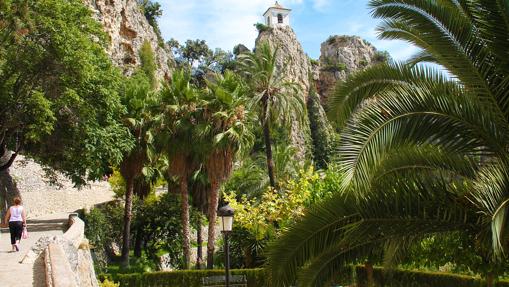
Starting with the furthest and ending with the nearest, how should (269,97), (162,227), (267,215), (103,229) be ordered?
(162,227) < (103,229) < (269,97) < (267,215)

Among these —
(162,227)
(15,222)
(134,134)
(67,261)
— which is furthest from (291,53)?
(67,261)

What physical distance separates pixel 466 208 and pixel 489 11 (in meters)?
2.37

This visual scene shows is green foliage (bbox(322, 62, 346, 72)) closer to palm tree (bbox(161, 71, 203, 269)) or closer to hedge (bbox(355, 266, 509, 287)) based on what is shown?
palm tree (bbox(161, 71, 203, 269))

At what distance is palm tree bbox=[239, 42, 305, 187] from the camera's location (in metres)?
26.5

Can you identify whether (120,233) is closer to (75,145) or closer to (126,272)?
(126,272)

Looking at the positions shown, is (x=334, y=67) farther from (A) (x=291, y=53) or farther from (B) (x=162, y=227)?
(B) (x=162, y=227)

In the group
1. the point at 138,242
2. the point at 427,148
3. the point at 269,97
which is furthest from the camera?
the point at 138,242

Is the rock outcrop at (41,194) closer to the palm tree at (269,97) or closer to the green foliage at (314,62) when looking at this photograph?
the palm tree at (269,97)

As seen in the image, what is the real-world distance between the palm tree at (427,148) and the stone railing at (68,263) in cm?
308

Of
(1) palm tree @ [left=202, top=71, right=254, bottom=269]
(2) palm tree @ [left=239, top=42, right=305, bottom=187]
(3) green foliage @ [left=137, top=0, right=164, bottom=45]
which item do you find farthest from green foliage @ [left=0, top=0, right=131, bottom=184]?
(3) green foliage @ [left=137, top=0, right=164, bottom=45]

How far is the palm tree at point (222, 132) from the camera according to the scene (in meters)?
23.5

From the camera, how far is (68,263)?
8883 millimetres

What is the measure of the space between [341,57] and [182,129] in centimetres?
6083

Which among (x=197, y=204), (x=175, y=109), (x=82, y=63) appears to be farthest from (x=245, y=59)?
(x=82, y=63)
